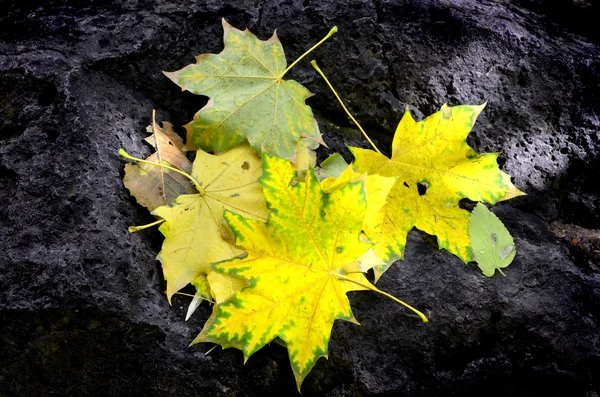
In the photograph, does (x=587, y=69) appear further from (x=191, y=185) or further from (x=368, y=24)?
(x=191, y=185)

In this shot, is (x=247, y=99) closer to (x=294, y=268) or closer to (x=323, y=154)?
(x=323, y=154)

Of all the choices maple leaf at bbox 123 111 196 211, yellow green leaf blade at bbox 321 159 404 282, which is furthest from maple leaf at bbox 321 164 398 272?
maple leaf at bbox 123 111 196 211

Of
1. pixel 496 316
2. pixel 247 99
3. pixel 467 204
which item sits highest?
pixel 247 99

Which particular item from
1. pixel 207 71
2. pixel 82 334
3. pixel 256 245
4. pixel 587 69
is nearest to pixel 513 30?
pixel 587 69

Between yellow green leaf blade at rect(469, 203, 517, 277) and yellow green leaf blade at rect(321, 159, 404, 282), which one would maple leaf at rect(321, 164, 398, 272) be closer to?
yellow green leaf blade at rect(321, 159, 404, 282)

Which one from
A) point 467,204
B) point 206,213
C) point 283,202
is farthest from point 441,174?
point 206,213
